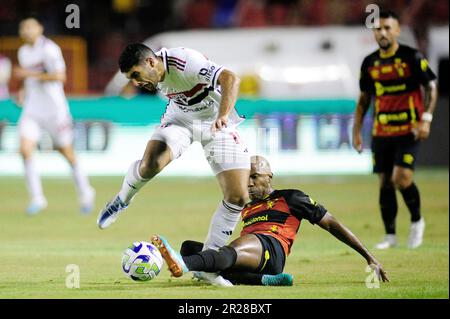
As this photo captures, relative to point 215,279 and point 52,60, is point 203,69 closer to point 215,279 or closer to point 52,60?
point 215,279

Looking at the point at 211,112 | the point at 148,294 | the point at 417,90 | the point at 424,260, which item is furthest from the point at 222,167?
the point at 417,90

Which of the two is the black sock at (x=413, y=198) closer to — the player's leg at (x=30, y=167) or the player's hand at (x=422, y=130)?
the player's hand at (x=422, y=130)

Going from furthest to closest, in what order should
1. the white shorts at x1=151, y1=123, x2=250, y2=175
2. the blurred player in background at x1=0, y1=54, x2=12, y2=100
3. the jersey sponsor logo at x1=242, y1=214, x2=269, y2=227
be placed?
the blurred player in background at x1=0, y1=54, x2=12, y2=100 → the white shorts at x1=151, y1=123, x2=250, y2=175 → the jersey sponsor logo at x1=242, y1=214, x2=269, y2=227

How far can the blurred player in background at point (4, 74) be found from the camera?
23.4 meters

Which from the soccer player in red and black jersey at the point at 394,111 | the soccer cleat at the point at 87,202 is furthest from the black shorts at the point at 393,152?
the soccer cleat at the point at 87,202

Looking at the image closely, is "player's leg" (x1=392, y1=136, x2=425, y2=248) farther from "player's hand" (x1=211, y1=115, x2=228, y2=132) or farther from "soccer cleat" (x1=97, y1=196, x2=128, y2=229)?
"player's hand" (x1=211, y1=115, x2=228, y2=132)

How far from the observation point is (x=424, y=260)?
9.84m

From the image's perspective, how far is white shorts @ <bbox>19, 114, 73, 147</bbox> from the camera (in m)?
14.3

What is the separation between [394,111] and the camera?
10898 millimetres

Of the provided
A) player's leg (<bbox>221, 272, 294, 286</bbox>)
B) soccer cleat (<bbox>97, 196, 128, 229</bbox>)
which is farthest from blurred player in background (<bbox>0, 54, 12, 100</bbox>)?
player's leg (<bbox>221, 272, 294, 286</bbox>)

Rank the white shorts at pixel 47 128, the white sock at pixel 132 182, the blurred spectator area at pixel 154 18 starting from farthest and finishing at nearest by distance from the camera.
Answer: the blurred spectator area at pixel 154 18
the white shorts at pixel 47 128
the white sock at pixel 132 182

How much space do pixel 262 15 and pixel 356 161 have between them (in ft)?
22.5

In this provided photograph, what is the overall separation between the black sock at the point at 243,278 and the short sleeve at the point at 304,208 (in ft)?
1.96

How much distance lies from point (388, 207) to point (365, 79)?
53.4 inches
